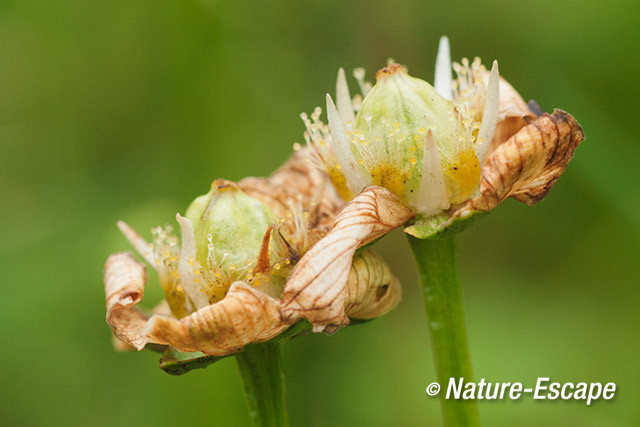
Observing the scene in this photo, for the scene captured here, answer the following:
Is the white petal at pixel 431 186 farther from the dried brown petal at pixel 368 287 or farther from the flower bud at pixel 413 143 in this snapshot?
the dried brown petal at pixel 368 287

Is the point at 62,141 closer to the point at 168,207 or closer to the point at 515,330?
the point at 168,207

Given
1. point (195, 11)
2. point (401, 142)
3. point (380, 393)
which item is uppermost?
point (195, 11)

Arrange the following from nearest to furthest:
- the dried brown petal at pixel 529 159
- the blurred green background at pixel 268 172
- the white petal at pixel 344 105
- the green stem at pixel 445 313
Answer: the dried brown petal at pixel 529 159
the green stem at pixel 445 313
the white petal at pixel 344 105
the blurred green background at pixel 268 172

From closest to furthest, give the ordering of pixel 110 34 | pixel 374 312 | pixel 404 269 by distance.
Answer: pixel 374 312 < pixel 404 269 < pixel 110 34

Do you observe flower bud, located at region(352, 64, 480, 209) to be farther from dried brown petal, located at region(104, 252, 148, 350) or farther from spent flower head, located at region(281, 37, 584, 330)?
dried brown petal, located at region(104, 252, 148, 350)

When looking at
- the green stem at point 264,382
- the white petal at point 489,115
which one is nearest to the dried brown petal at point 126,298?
the green stem at point 264,382

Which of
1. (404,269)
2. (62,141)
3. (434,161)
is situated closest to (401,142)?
(434,161)

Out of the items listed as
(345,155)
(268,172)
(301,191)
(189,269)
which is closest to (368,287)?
(345,155)
